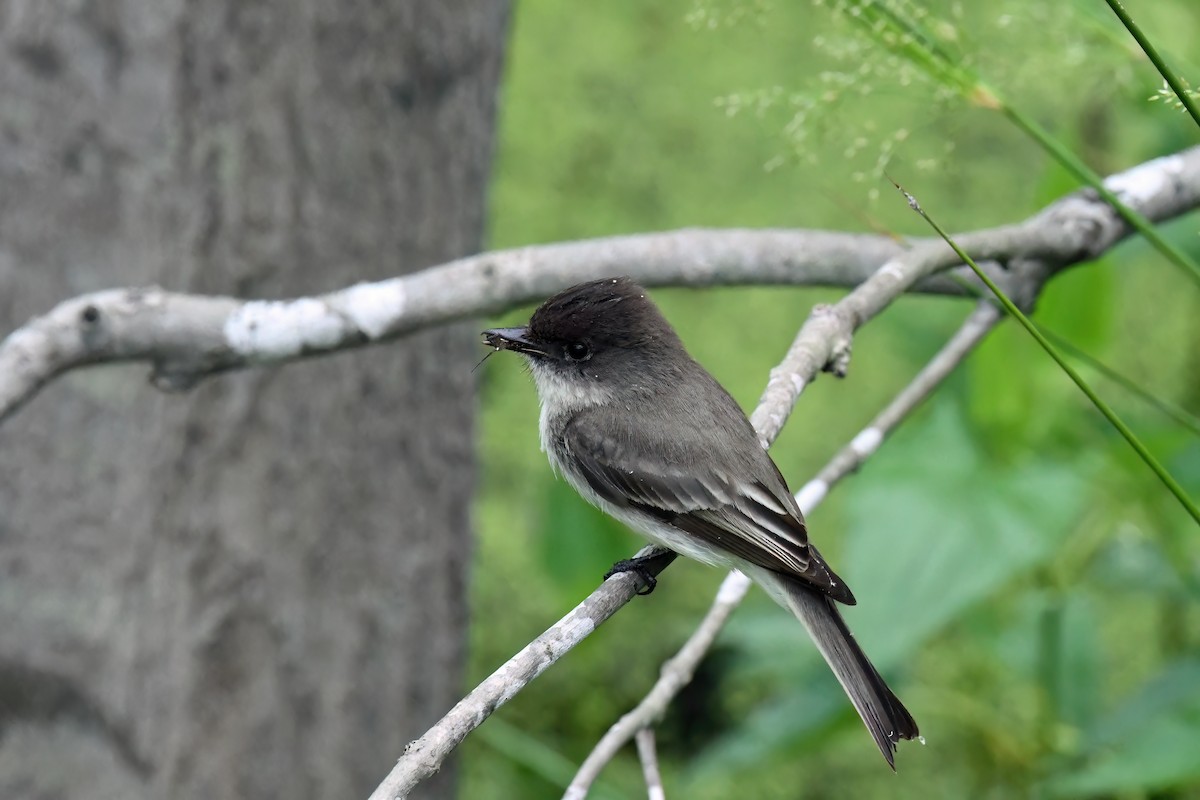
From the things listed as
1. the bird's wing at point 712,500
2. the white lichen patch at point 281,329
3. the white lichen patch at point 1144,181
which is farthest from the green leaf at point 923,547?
the white lichen patch at point 281,329

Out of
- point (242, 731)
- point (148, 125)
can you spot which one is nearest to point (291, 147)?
point (148, 125)

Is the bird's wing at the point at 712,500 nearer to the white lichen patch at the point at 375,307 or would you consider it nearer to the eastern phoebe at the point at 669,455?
the eastern phoebe at the point at 669,455

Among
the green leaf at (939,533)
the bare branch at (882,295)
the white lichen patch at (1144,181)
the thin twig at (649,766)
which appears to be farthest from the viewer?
the green leaf at (939,533)

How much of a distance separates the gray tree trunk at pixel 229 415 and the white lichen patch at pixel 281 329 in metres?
0.80

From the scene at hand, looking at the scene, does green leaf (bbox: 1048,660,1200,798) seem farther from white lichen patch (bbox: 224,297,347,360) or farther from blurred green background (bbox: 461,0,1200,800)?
white lichen patch (bbox: 224,297,347,360)

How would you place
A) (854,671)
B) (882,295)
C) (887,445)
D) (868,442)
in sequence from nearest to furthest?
(854,671) < (882,295) < (868,442) < (887,445)

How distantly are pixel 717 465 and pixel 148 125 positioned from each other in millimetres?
1753

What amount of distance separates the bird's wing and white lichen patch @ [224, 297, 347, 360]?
0.58 metres

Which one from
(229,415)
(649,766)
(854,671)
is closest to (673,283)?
(854,671)

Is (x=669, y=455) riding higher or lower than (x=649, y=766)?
higher

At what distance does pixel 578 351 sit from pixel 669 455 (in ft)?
1.12

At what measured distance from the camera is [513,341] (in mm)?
2758

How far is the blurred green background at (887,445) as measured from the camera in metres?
3.12

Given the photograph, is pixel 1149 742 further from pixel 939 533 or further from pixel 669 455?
pixel 669 455
